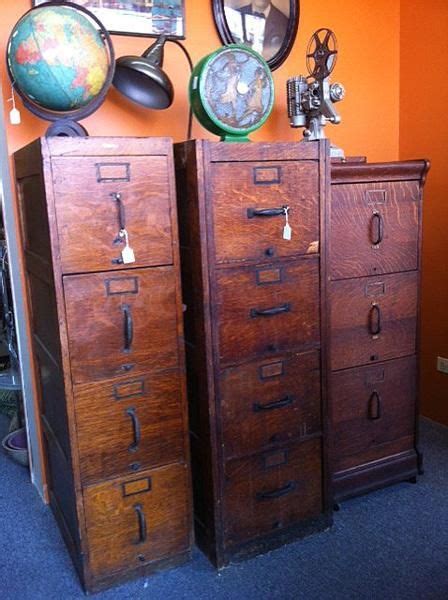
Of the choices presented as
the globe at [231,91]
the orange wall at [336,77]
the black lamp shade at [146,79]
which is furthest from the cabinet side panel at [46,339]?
the globe at [231,91]

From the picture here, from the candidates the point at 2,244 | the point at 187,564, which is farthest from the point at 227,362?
the point at 2,244

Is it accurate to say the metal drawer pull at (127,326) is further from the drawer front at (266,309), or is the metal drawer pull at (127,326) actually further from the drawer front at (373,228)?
the drawer front at (373,228)

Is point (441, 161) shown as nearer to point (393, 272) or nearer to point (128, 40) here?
point (393, 272)

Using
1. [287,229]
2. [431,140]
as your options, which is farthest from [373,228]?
[431,140]

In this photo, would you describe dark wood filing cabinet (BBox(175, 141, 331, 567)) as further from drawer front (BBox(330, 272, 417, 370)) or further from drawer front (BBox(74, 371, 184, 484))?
drawer front (BBox(330, 272, 417, 370))

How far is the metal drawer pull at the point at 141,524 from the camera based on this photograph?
1.92 meters

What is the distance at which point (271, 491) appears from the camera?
81.0 inches

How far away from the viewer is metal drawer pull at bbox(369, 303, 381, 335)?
2.34 metres

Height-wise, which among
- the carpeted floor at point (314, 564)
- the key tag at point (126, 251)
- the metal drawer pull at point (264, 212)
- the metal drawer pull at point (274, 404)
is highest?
the metal drawer pull at point (264, 212)

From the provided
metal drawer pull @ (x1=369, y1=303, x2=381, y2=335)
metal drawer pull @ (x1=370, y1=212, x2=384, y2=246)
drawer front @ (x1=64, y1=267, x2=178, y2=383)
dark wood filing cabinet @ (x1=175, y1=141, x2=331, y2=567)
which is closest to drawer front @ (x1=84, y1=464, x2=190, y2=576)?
dark wood filing cabinet @ (x1=175, y1=141, x2=331, y2=567)

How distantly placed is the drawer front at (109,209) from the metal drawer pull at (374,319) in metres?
0.95

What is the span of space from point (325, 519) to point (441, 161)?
179cm

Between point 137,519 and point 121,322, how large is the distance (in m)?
0.68

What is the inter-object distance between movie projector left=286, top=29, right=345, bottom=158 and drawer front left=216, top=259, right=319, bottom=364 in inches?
24.2
